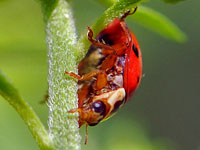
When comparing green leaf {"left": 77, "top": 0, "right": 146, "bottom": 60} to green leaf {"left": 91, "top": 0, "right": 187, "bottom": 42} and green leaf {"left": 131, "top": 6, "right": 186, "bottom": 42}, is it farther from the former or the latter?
green leaf {"left": 131, "top": 6, "right": 186, "bottom": 42}

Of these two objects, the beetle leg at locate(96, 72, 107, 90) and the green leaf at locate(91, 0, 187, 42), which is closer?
the beetle leg at locate(96, 72, 107, 90)

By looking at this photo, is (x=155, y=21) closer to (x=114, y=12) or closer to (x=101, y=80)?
(x=101, y=80)

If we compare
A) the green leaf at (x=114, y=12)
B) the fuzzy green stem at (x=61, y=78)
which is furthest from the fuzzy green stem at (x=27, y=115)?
the green leaf at (x=114, y=12)

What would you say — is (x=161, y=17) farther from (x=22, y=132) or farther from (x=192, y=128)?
(x=192, y=128)

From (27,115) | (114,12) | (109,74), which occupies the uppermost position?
(114,12)

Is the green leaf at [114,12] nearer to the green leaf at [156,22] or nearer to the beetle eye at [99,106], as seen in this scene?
the beetle eye at [99,106]

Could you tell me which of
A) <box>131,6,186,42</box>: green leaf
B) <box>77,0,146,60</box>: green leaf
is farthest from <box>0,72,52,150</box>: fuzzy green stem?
<box>131,6,186,42</box>: green leaf

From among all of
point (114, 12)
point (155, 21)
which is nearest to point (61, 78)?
point (114, 12)
